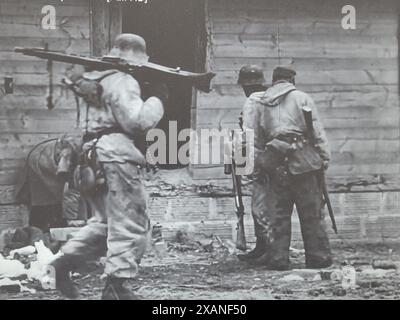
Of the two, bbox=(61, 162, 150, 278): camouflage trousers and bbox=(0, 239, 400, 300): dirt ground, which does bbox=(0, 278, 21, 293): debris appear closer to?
bbox=(0, 239, 400, 300): dirt ground

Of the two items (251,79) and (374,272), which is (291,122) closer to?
(251,79)

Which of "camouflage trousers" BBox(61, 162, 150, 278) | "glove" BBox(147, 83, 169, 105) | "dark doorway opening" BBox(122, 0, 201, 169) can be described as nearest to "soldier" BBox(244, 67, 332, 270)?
"dark doorway opening" BBox(122, 0, 201, 169)

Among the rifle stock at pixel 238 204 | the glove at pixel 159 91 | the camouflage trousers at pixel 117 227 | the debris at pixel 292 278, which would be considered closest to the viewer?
the camouflage trousers at pixel 117 227

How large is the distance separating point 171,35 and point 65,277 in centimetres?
229

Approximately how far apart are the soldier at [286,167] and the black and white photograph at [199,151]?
0.01 metres

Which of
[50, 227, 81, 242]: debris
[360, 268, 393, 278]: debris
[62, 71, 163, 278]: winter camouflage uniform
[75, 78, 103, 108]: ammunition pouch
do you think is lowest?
[360, 268, 393, 278]: debris

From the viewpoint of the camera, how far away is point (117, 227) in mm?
4770

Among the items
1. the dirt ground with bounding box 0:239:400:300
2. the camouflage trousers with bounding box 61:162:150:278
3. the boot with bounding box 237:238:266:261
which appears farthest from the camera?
the boot with bounding box 237:238:266:261

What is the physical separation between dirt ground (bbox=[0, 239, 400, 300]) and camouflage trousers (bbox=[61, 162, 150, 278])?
0.30 metres

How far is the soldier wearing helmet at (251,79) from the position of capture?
19.7ft

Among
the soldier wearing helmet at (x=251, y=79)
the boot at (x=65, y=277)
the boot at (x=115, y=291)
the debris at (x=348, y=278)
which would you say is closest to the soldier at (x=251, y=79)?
the soldier wearing helmet at (x=251, y=79)

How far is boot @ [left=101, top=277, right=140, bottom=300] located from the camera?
486 cm

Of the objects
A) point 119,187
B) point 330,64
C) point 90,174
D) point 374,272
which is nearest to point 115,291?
point 119,187

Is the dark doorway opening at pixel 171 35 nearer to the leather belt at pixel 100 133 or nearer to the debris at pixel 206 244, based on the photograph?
the debris at pixel 206 244
